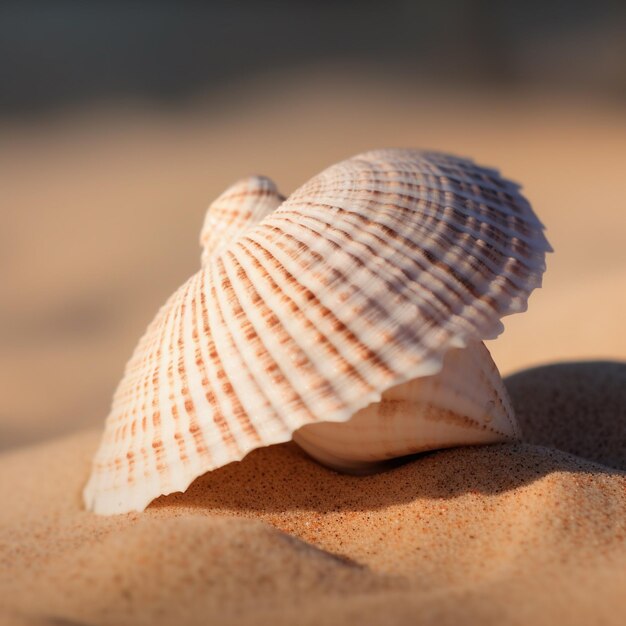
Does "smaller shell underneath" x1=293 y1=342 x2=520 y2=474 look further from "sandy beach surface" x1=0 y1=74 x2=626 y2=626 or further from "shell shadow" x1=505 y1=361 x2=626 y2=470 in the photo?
"shell shadow" x1=505 y1=361 x2=626 y2=470

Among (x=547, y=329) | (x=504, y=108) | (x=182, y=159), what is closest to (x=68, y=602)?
(x=547, y=329)

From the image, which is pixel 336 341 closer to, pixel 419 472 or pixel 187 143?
pixel 419 472

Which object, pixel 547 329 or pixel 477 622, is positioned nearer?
pixel 477 622

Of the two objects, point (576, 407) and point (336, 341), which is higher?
point (336, 341)

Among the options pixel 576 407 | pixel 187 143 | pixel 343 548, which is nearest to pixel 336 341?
pixel 343 548

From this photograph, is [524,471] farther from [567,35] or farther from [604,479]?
[567,35]

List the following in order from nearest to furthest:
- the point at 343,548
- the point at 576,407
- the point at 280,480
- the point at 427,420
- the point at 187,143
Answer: the point at 343,548 → the point at 427,420 → the point at 280,480 → the point at 576,407 → the point at 187,143

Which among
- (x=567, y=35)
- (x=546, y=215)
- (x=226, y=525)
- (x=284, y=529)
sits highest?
(x=567, y=35)
